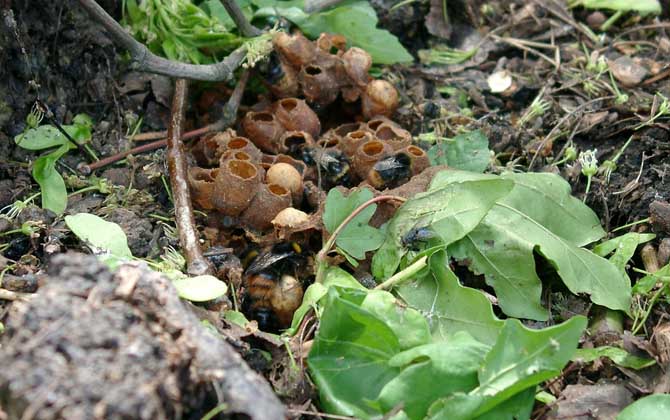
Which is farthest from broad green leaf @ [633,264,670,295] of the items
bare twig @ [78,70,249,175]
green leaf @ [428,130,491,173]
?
bare twig @ [78,70,249,175]

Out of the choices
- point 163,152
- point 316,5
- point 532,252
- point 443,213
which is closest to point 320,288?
point 443,213

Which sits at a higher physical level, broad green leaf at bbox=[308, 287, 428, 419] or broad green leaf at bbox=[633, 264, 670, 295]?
broad green leaf at bbox=[308, 287, 428, 419]

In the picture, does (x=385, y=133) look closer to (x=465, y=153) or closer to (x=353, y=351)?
(x=465, y=153)

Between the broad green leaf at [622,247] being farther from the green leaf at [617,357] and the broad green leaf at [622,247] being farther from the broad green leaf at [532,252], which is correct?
the green leaf at [617,357]

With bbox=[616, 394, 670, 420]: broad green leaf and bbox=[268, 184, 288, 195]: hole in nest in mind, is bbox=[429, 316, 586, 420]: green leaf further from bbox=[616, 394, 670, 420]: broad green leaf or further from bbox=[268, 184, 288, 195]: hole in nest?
bbox=[268, 184, 288, 195]: hole in nest

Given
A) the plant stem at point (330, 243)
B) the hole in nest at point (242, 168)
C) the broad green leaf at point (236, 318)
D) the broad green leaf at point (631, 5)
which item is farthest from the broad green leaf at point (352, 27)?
the broad green leaf at point (236, 318)

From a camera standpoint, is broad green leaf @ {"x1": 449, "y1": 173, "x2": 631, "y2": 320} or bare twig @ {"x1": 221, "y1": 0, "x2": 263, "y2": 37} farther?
bare twig @ {"x1": 221, "y1": 0, "x2": 263, "y2": 37}
